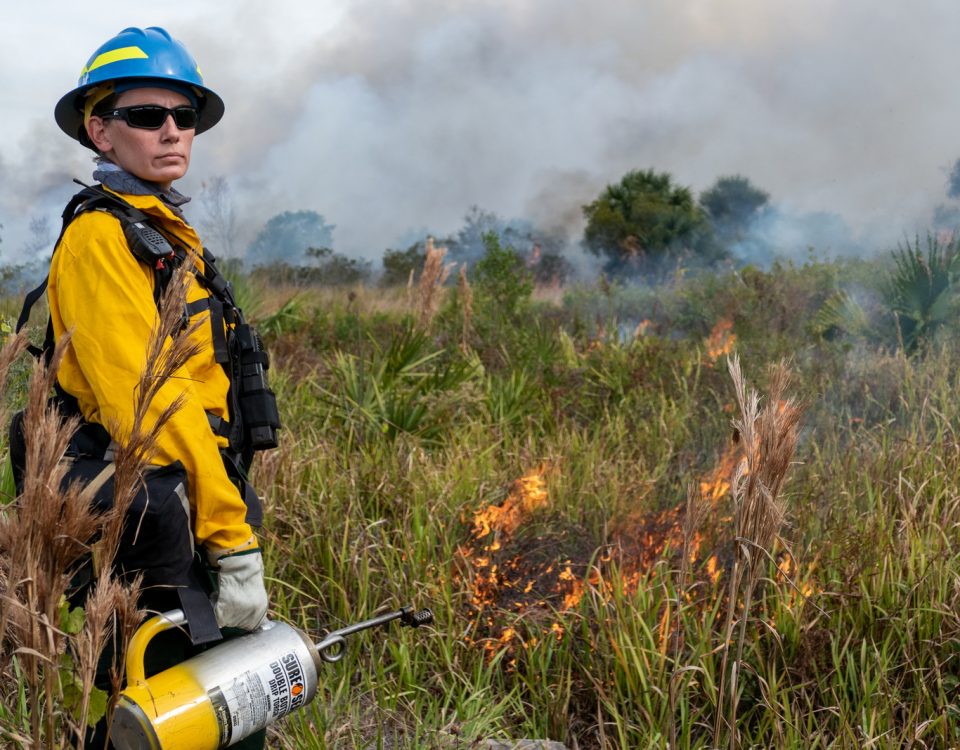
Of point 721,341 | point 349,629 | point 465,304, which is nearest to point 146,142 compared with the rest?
point 349,629

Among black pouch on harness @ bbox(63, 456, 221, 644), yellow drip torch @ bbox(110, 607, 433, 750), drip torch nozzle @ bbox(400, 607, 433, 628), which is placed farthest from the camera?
drip torch nozzle @ bbox(400, 607, 433, 628)

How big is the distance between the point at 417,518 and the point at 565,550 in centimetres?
62

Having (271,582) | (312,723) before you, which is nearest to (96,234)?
Answer: (312,723)

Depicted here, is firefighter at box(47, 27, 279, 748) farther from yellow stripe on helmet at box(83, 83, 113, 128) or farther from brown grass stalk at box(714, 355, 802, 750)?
brown grass stalk at box(714, 355, 802, 750)

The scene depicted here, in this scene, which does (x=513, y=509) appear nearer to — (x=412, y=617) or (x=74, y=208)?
(x=412, y=617)

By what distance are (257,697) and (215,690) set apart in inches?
4.2

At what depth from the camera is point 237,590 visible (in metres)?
2.16

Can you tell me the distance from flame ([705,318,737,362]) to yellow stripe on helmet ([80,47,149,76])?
16.1ft

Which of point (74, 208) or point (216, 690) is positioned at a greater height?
point (74, 208)

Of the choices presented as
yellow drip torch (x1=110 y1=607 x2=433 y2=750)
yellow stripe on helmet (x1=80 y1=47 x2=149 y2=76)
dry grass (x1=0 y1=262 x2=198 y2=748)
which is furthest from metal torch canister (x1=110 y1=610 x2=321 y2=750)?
yellow stripe on helmet (x1=80 y1=47 x2=149 y2=76)

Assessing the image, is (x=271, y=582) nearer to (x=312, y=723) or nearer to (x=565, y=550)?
(x=312, y=723)

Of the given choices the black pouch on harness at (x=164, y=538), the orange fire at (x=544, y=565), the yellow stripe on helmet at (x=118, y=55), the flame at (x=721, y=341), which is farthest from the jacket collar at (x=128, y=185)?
the flame at (x=721, y=341)

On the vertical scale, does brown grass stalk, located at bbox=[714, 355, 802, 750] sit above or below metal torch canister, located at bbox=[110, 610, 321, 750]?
above

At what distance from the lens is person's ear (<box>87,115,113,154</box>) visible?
2.44m
